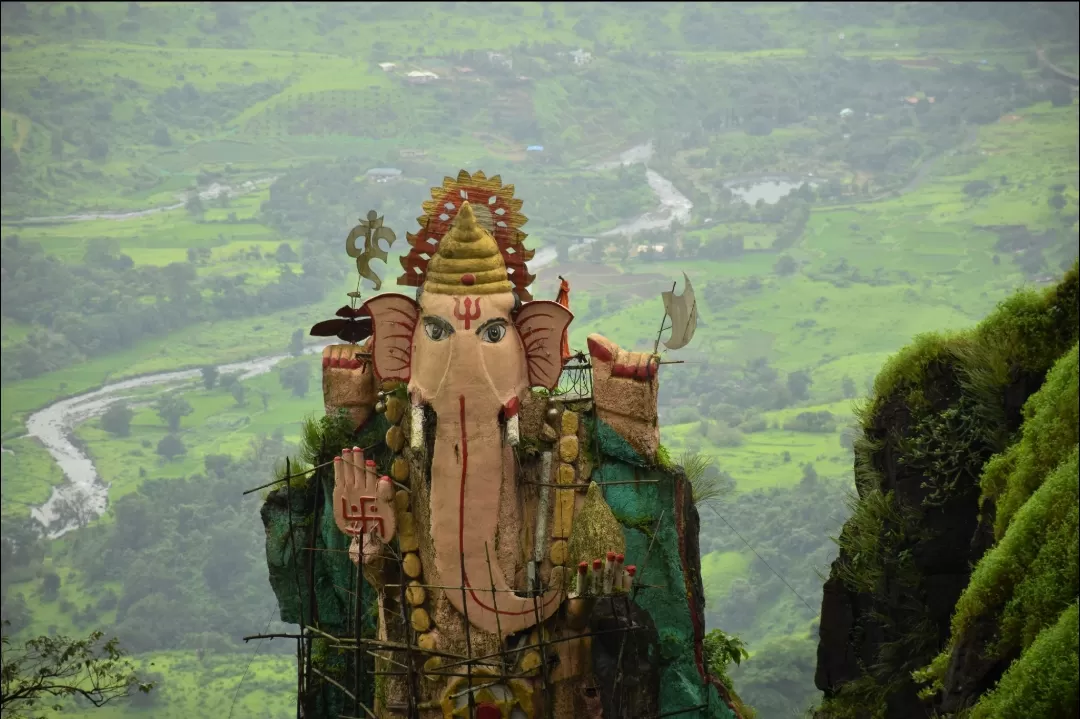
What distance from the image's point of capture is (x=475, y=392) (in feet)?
35.7

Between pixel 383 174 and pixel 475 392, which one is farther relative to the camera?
pixel 383 174

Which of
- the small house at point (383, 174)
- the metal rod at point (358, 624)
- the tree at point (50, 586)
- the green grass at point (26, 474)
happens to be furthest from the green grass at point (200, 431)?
the metal rod at point (358, 624)

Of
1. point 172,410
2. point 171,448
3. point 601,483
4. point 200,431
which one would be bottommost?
point 171,448

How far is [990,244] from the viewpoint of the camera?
153 feet

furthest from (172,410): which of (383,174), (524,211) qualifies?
(383,174)

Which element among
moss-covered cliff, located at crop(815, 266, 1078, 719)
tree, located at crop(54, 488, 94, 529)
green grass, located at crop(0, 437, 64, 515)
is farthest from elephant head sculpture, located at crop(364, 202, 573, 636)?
green grass, located at crop(0, 437, 64, 515)

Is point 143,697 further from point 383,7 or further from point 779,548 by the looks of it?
point 383,7

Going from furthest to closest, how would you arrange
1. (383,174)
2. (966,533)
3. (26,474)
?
(383,174) → (26,474) → (966,533)

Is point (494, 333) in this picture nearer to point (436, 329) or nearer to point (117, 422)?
point (436, 329)

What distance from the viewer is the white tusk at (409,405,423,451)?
10930 millimetres

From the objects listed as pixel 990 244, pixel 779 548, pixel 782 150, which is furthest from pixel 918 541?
pixel 782 150

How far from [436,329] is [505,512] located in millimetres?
1289

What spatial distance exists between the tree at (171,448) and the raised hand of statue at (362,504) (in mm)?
28036

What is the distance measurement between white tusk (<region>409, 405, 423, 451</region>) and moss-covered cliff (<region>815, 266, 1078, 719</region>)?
10.2 feet
